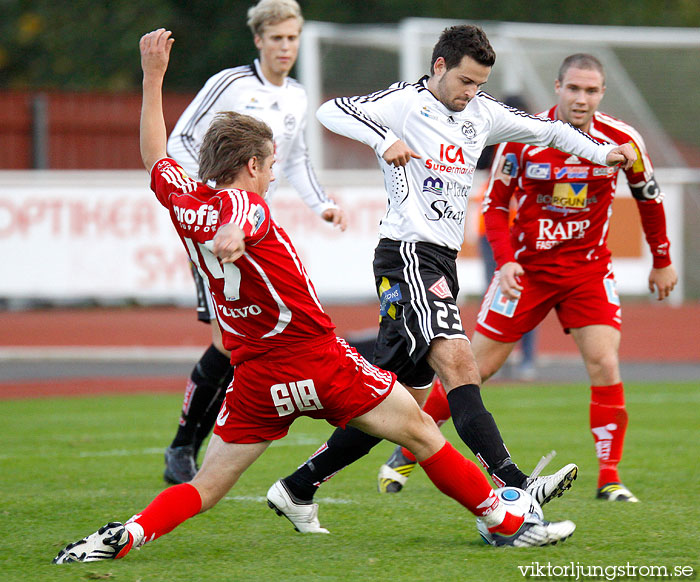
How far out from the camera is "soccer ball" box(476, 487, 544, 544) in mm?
4648

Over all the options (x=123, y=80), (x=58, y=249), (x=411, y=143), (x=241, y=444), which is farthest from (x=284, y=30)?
(x=123, y=80)

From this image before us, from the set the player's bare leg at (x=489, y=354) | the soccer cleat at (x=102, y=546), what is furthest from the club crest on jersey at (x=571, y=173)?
the soccer cleat at (x=102, y=546)

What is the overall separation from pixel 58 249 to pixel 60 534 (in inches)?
466

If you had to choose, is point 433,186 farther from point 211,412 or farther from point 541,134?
point 211,412

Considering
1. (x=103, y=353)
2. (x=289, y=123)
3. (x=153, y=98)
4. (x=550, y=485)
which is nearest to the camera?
(x=550, y=485)

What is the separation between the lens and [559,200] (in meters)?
6.13

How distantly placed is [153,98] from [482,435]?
1.97 m

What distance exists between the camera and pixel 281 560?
457 cm

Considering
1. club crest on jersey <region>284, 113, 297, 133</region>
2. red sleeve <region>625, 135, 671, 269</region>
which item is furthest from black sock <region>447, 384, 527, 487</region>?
club crest on jersey <region>284, 113, 297, 133</region>

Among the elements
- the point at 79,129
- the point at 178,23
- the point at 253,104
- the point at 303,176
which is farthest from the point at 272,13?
the point at 178,23

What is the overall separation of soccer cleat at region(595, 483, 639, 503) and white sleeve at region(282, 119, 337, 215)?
7.03 ft

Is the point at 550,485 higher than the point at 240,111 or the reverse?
the reverse

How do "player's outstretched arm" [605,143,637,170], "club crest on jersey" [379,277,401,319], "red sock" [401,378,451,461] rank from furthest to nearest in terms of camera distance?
"red sock" [401,378,451,461]
"player's outstretched arm" [605,143,637,170]
"club crest on jersey" [379,277,401,319]

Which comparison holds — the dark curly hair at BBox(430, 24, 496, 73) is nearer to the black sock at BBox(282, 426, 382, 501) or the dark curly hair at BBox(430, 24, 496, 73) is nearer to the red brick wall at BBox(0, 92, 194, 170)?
the black sock at BBox(282, 426, 382, 501)
